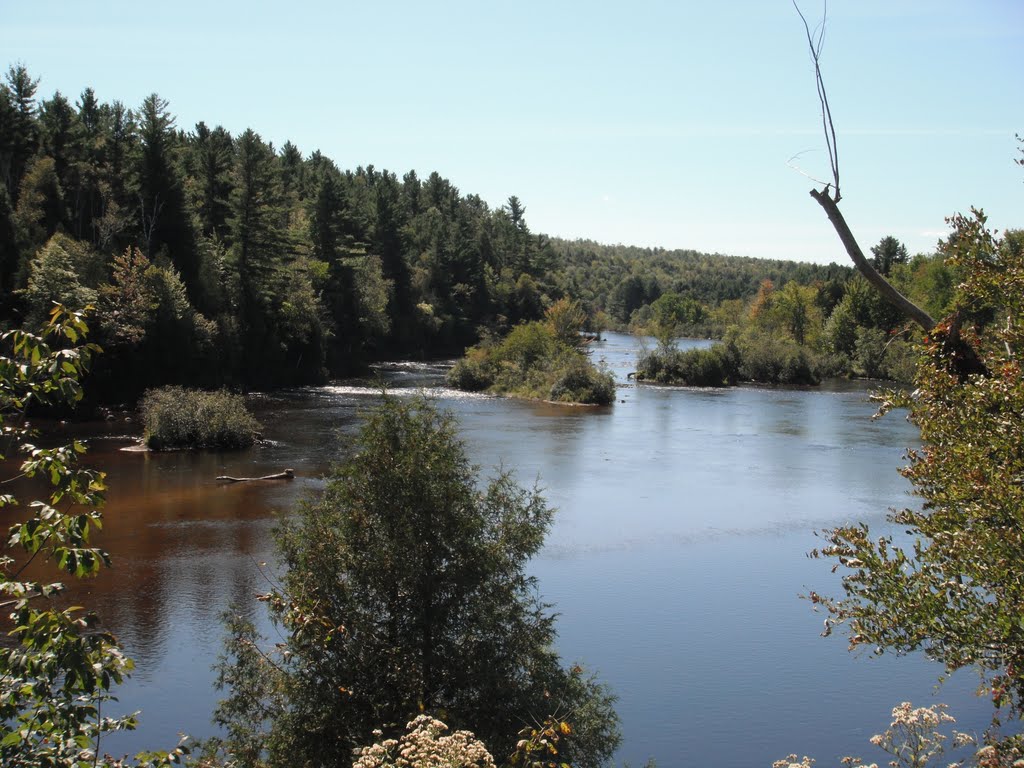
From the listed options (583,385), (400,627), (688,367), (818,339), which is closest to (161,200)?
(583,385)

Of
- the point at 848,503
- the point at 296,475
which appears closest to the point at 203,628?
the point at 296,475

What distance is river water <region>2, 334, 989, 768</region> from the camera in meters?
16.6

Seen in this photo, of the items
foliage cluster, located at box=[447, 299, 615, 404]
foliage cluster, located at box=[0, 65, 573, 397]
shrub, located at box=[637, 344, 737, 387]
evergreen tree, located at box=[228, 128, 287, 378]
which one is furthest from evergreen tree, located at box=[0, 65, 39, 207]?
shrub, located at box=[637, 344, 737, 387]

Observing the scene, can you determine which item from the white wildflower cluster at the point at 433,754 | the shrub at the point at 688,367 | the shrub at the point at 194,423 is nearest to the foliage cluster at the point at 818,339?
the shrub at the point at 688,367

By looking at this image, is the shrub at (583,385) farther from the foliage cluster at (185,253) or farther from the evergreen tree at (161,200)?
the evergreen tree at (161,200)

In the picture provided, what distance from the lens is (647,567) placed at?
2464 centimetres

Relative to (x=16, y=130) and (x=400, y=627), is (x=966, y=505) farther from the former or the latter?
(x=16, y=130)

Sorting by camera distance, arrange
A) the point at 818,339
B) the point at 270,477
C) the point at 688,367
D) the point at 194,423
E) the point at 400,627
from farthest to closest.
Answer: the point at 818,339, the point at 688,367, the point at 194,423, the point at 270,477, the point at 400,627

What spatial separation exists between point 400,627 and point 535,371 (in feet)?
161

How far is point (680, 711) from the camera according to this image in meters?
16.8

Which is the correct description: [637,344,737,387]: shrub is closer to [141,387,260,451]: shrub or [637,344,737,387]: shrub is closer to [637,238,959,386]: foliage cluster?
[637,238,959,386]: foliage cluster

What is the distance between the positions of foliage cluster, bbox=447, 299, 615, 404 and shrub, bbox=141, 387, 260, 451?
80.2 feet

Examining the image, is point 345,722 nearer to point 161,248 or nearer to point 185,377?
point 185,377

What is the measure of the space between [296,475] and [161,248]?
25.6 metres
